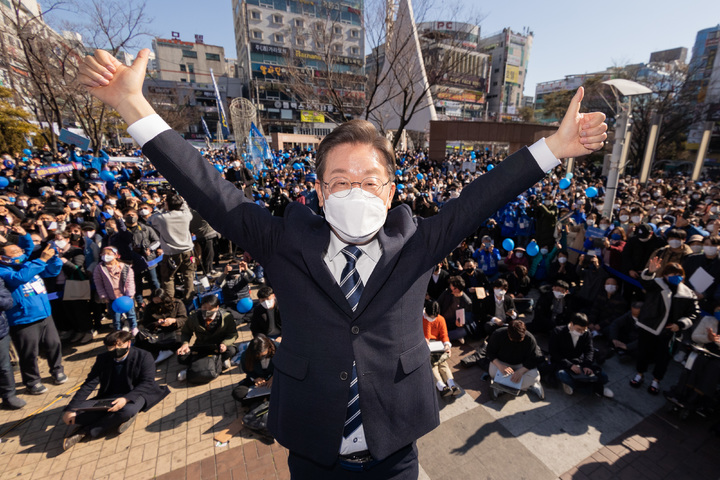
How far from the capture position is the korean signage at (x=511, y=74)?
3147 inches

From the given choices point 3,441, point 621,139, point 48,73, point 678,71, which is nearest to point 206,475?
point 3,441

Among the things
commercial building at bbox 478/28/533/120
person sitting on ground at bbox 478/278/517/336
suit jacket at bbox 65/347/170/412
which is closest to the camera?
suit jacket at bbox 65/347/170/412

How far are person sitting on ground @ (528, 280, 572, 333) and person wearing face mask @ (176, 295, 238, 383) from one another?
222 inches

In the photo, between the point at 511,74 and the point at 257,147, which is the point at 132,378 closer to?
the point at 257,147

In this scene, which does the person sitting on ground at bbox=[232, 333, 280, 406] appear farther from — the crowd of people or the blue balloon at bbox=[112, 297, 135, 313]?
the blue balloon at bbox=[112, 297, 135, 313]

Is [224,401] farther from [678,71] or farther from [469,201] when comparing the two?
[678,71]

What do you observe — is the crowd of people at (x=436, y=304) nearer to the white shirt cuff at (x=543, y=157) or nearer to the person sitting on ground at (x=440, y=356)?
the person sitting on ground at (x=440, y=356)

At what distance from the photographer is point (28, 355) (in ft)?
15.4

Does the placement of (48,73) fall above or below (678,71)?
below

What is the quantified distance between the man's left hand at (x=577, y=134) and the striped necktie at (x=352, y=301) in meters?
0.90

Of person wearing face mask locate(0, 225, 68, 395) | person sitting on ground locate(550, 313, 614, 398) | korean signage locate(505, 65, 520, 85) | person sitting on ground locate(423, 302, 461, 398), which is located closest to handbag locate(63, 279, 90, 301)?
person wearing face mask locate(0, 225, 68, 395)

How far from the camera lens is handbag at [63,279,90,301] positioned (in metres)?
5.79

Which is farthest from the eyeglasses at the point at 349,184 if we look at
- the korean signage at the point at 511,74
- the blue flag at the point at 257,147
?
the korean signage at the point at 511,74

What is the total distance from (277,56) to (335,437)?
6981 cm
